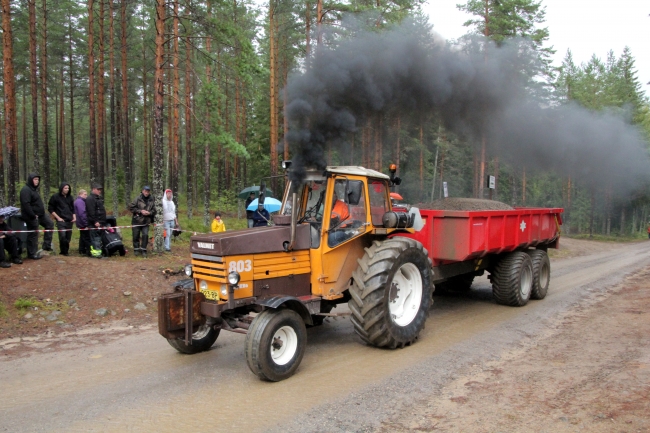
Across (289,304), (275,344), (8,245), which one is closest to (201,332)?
(275,344)

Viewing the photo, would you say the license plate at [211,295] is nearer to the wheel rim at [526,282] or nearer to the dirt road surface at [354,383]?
the dirt road surface at [354,383]

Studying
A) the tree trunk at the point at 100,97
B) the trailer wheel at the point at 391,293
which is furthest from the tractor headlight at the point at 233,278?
Result: the tree trunk at the point at 100,97

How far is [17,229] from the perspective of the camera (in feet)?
30.8

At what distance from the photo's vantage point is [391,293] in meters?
6.68

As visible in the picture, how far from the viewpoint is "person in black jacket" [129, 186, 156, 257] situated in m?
11.0

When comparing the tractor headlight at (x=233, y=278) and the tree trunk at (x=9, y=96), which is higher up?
the tree trunk at (x=9, y=96)

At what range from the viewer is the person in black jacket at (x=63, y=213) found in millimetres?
10188

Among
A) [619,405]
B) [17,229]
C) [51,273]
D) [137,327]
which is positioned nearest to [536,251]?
[619,405]

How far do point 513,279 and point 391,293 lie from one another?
3.43 metres

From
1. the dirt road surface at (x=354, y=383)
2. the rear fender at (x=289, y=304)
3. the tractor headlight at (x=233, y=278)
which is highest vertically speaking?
the tractor headlight at (x=233, y=278)

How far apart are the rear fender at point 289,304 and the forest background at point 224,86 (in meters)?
2.17

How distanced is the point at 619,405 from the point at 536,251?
5.85m

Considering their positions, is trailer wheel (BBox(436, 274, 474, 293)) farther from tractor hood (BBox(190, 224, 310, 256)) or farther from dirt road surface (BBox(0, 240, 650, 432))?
tractor hood (BBox(190, 224, 310, 256))

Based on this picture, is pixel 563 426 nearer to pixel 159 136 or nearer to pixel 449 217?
pixel 449 217
